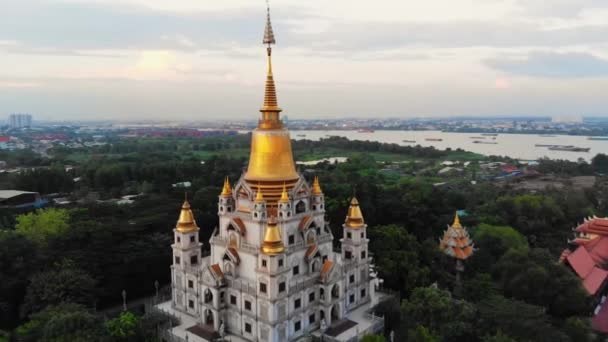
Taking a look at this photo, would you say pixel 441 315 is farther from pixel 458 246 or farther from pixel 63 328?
pixel 63 328

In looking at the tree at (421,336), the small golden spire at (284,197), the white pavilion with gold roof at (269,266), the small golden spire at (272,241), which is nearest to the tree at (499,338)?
the tree at (421,336)

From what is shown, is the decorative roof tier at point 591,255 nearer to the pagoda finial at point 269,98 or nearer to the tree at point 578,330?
the tree at point 578,330

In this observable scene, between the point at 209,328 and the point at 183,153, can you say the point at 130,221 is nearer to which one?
the point at 209,328

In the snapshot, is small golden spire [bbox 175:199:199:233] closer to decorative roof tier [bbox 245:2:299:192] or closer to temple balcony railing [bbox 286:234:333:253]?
decorative roof tier [bbox 245:2:299:192]

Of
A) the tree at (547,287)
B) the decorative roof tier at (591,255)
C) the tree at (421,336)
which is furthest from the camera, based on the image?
the decorative roof tier at (591,255)

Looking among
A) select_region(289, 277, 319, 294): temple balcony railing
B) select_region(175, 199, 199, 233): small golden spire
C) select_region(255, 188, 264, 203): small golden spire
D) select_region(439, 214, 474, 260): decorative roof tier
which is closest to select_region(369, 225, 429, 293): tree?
select_region(439, 214, 474, 260): decorative roof tier

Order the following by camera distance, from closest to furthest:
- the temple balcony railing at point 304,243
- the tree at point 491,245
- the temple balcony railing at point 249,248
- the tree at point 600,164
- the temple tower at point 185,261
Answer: the temple balcony railing at point 249,248, the temple balcony railing at point 304,243, the temple tower at point 185,261, the tree at point 491,245, the tree at point 600,164

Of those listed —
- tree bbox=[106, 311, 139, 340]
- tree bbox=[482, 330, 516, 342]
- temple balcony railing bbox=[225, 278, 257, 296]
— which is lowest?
tree bbox=[106, 311, 139, 340]
